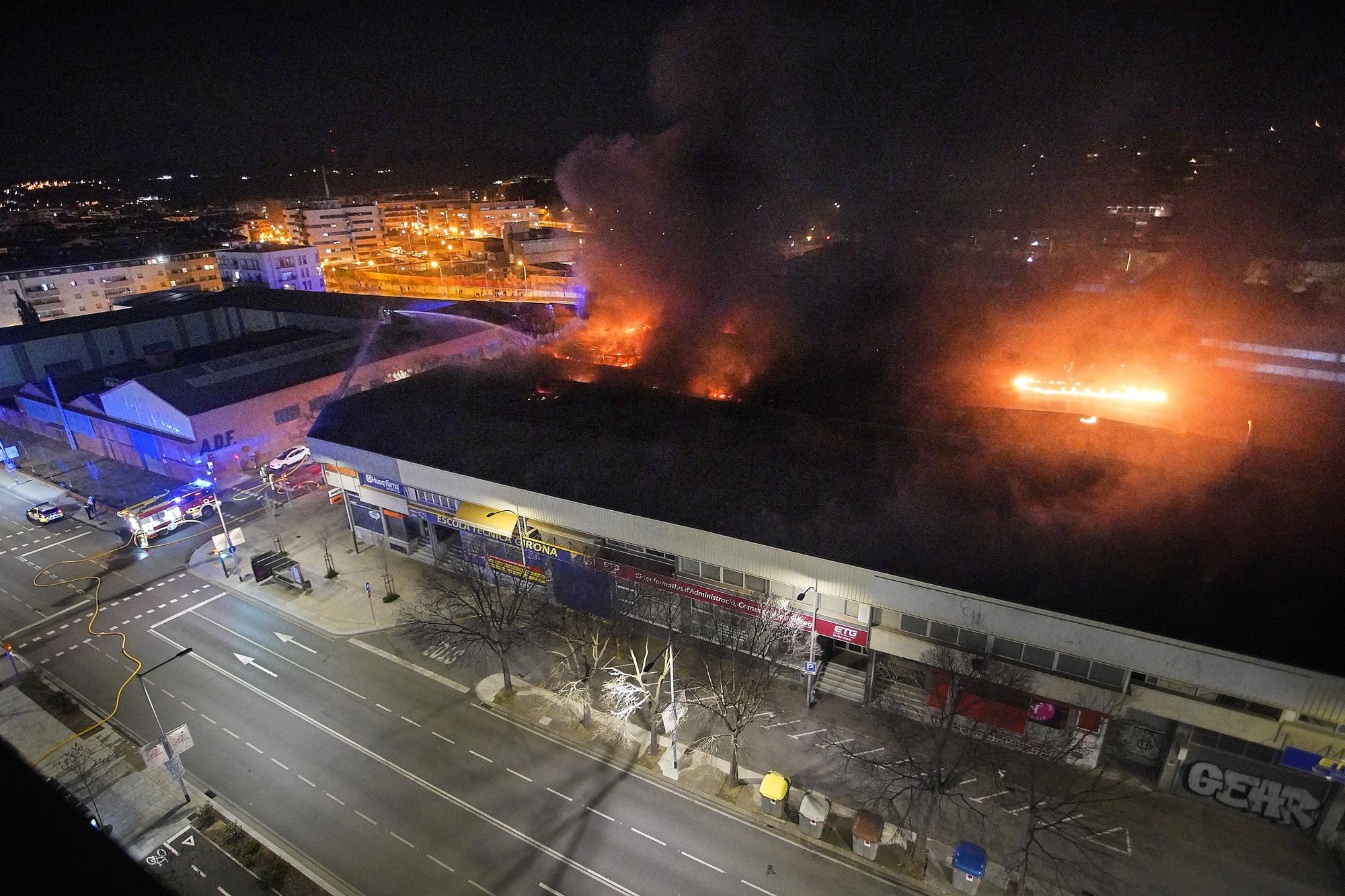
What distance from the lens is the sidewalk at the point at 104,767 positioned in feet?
54.6

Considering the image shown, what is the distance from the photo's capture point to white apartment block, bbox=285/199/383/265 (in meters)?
95.6

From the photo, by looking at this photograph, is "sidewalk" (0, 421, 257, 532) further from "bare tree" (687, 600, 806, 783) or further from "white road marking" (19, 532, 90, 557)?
"bare tree" (687, 600, 806, 783)

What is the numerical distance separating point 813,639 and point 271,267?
2976 inches

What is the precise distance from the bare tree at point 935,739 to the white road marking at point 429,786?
4.16 meters

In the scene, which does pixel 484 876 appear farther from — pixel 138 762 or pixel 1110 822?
pixel 1110 822

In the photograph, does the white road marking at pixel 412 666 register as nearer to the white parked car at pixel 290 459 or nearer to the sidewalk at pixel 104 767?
the sidewalk at pixel 104 767

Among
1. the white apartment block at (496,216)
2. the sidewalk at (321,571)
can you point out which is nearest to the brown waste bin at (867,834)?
the sidewalk at (321,571)

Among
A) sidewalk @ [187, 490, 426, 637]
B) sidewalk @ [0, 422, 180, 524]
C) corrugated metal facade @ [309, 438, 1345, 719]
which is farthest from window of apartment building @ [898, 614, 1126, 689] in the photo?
sidewalk @ [0, 422, 180, 524]

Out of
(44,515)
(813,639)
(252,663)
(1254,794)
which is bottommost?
(252,663)

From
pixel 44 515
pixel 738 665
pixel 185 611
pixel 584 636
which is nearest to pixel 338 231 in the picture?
pixel 44 515

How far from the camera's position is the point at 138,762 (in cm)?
1839

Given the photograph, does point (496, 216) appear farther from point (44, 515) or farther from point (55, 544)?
point (55, 544)

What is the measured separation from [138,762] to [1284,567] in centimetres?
3070

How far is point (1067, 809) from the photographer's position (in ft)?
53.3
